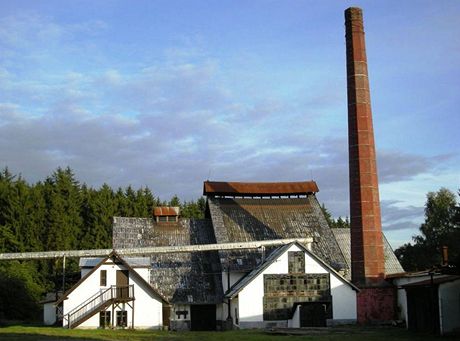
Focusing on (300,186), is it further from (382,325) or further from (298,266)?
(382,325)

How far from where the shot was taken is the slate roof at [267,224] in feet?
162

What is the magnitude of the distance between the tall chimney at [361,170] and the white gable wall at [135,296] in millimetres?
14359

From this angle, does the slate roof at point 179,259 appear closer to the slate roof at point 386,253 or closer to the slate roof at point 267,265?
the slate roof at point 267,265

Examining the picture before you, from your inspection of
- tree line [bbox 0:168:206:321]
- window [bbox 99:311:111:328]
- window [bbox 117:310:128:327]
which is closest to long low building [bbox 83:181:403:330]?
window [bbox 117:310:128:327]

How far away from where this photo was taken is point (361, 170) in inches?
1727

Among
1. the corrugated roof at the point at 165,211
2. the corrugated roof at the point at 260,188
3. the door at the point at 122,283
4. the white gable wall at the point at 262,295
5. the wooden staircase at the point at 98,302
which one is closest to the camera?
the wooden staircase at the point at 98,302

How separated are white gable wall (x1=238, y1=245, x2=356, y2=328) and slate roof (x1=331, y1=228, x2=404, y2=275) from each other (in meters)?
8.51

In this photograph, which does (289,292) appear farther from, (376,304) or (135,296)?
(135,296)

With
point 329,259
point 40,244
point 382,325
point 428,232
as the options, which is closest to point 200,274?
point 329,259

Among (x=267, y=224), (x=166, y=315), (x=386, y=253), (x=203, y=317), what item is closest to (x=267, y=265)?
(x=203, y=317)

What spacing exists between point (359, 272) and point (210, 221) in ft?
53.2

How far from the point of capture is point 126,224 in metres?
53.1

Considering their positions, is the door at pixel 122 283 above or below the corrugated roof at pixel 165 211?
below

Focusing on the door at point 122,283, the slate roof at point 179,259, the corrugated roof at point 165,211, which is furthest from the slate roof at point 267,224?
the door at point 122,283
